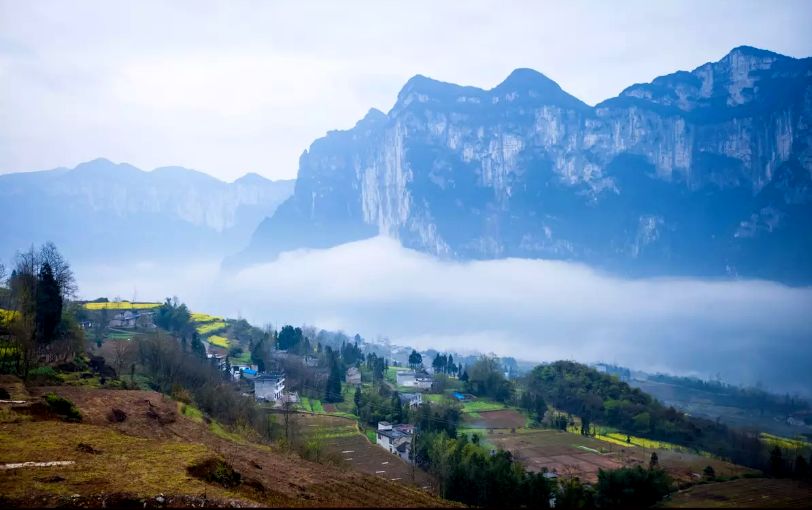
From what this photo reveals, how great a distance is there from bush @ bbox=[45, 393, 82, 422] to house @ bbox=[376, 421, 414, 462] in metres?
24.5

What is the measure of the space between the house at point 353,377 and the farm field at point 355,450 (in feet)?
70.2

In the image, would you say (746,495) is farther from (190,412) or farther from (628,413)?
(190,412)

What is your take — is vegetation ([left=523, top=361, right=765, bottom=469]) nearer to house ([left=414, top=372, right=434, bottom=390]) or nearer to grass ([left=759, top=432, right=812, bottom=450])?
grass ([left=759, top=432, right=812, bottom=450])

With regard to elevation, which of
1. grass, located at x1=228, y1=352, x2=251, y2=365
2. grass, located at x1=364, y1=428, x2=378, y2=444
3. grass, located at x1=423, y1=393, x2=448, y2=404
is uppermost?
grass, located at x1=228, y1=352, x2=251, y2=365

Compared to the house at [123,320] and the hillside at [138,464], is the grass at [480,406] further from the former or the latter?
the house at [123,320]

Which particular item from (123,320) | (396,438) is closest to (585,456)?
(396,438)

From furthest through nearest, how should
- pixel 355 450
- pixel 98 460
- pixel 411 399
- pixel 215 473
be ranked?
1. pixel 411 399
2. pixel 355 450
3. pixel 98 460
4. pixel 215 473

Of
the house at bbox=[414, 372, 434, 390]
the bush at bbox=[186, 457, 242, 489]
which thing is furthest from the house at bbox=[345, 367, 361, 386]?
the bush at bbox=[186, 457, 242, 489]

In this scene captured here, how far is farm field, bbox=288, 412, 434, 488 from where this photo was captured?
36219 millimetres

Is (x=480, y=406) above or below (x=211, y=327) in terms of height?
below

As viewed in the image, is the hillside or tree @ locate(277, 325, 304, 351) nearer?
the hillside

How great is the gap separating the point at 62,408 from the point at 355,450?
2365cm

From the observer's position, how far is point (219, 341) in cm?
7944

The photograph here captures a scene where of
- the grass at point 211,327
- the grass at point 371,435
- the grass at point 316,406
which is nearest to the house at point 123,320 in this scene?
the grass at point 211,327
